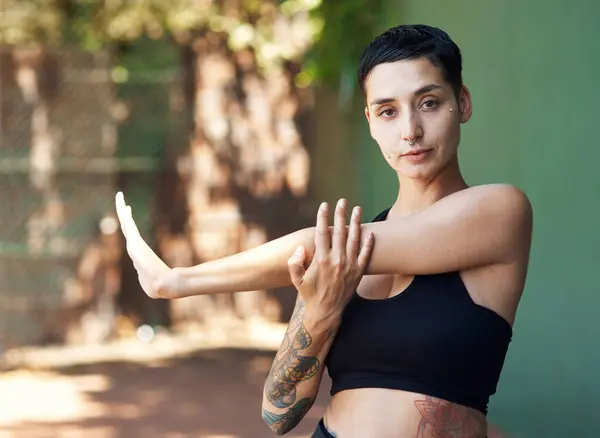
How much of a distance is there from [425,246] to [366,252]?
10 cm

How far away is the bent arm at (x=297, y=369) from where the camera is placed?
172 cm

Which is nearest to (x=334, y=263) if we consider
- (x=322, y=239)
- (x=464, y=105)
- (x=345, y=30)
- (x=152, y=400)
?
(x=322, y=239)

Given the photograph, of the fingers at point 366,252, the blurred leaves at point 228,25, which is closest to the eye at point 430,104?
the fingers at point 366,252

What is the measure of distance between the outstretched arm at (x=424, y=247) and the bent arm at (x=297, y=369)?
12 centimetres

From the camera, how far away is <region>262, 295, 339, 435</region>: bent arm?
1720 mm

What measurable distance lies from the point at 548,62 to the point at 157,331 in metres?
6.17

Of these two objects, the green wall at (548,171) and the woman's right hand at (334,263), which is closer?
the woman's right hand at (334,263)

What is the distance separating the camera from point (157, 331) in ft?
32.3

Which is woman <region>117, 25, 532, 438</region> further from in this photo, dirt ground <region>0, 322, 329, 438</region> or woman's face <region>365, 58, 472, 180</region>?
dirt ground <region>0, 322, 329, 438</region>

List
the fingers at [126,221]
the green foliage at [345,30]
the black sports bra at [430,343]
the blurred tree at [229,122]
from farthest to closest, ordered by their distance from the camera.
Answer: the blurred tree at [229,122] < the green foliage at [345,30] < the fingers at [126,221] < the black sports bra at [430,343]

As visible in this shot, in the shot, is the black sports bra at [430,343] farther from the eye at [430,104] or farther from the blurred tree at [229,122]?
the blurred tree at [229,122]

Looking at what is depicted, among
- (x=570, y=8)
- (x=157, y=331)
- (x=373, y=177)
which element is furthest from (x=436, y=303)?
(x=157, y=331)

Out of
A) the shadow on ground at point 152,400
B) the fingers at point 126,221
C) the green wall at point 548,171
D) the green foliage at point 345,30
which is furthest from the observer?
the green foliage at point 345,30

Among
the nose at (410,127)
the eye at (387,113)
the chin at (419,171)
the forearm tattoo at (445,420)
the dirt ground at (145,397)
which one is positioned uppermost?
the eye at (387,113)
